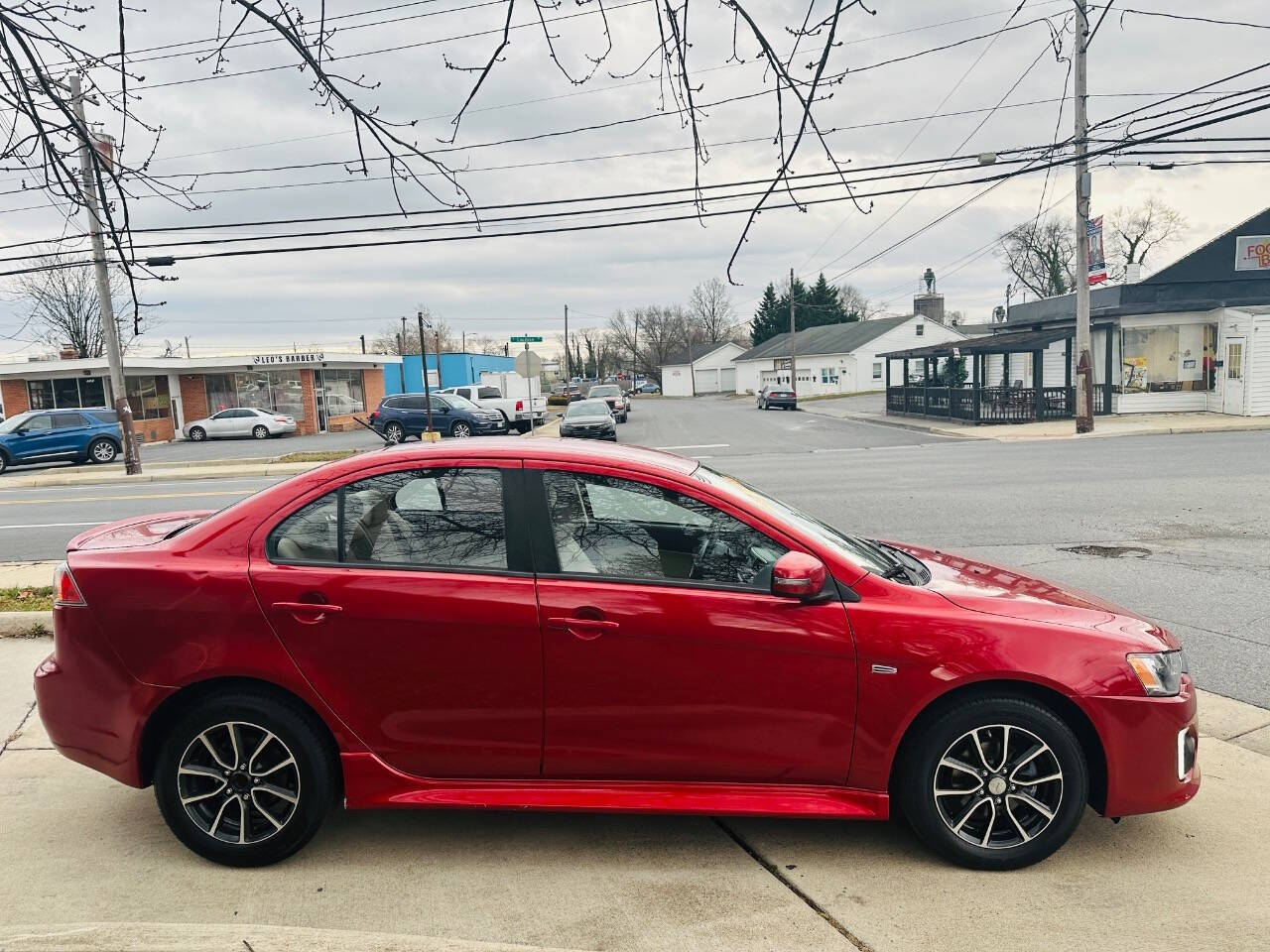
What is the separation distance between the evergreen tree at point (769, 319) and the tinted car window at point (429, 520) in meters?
84.1

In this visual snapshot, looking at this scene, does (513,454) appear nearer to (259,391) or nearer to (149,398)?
(149,398)

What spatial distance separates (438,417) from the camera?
2894 centimetres

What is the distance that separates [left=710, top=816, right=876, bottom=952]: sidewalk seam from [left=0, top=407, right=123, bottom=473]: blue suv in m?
27.9

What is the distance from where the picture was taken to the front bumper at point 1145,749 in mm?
3248

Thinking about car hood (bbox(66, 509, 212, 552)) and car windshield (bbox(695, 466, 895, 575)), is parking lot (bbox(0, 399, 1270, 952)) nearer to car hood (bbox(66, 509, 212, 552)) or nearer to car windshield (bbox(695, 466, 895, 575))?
car windshield (bbox(695, 466, 895, 575))

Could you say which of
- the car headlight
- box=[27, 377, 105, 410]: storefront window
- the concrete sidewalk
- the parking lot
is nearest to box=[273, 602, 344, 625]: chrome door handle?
the parking lot

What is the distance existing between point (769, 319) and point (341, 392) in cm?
5555

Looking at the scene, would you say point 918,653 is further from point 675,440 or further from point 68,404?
point 68,404

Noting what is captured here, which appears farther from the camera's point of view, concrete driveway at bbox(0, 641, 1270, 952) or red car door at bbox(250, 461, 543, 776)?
red car door at bbox(250, 461, 543, 776)

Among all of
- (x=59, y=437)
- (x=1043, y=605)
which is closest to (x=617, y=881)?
(x=1043, y=605)

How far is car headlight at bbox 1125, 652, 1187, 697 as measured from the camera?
327cm

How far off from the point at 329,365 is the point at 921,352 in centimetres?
2606

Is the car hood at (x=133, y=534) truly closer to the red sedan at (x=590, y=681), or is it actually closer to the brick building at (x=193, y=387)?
the red sedan at (x=590, y=681)

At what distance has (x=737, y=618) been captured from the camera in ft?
10.7
